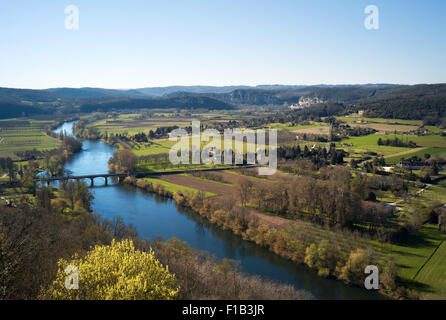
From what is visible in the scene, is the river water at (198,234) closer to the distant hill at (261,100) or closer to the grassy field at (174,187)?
the grassy field at (174,187)

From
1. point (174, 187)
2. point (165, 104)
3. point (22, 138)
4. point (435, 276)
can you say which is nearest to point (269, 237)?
point (435, 276)

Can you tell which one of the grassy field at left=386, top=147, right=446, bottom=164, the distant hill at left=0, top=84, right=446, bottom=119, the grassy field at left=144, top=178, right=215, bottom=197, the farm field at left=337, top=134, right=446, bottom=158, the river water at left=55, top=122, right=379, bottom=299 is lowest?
the river water at left=55, top=122, right=379, bottom=299

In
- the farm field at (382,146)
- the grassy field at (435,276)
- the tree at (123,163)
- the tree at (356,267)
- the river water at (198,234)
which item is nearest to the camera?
the grassy field at (435,276)

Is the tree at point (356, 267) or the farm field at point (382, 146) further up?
the farm field at point (382, 146)

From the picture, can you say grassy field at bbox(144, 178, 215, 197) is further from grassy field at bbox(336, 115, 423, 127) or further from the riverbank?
grassy field at bbox(336, 115, 423, 127)

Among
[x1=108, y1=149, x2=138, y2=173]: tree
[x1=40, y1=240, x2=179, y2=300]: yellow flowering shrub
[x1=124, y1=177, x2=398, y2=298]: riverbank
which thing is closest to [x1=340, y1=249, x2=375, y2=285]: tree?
[x1=124, y1=177, x2=398, y2=298]: riverbank

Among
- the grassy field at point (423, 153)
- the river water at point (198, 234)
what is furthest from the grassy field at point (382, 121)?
the river water at point (198, 234)

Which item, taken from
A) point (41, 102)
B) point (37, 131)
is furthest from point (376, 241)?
point (41, 102)
